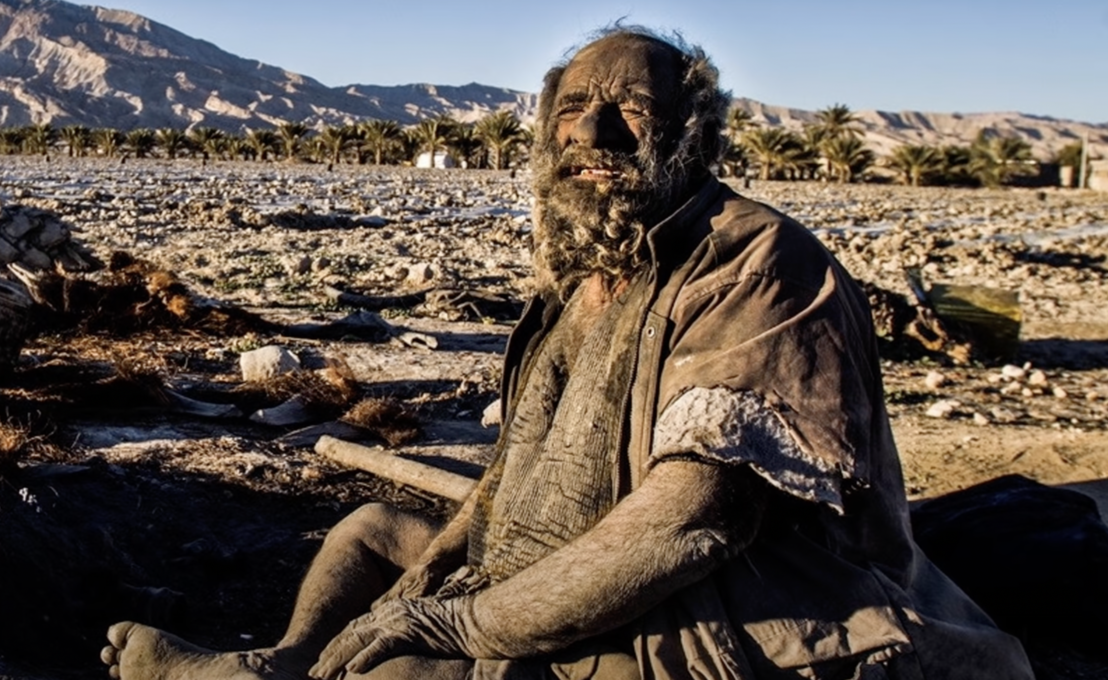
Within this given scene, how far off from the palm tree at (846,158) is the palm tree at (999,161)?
12.4ft

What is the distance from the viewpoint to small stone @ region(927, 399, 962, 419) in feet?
22.7

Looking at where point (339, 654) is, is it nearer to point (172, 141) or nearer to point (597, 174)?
point (597, 174)

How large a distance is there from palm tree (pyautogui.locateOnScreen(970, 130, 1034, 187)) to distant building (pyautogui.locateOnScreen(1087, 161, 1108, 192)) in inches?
97.3

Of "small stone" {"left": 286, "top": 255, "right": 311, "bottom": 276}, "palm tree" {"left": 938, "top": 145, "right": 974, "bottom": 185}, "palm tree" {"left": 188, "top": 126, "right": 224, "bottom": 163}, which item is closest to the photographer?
"small stone" {"left": 286, "top": 255, "right": 311, "bottom": 276}

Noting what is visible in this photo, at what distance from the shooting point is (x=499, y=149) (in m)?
43.4

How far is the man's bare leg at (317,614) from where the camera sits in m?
2.56

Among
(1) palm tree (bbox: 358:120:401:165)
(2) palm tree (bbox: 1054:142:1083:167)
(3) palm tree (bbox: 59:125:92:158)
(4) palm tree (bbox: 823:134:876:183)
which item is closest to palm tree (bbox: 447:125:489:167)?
(1) palm tree (bbox: 358:120:401:165)

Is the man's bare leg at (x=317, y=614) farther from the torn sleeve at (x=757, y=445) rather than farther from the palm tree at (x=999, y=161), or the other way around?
the palm tree at (x=999, y=161)

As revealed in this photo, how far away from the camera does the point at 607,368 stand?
238 centimetres

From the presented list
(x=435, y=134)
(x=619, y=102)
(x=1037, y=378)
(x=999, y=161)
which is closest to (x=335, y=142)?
(x=435, y=134)

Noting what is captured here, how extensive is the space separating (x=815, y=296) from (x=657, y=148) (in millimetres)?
451

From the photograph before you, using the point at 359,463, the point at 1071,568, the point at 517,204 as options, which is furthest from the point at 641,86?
the point at 517,204

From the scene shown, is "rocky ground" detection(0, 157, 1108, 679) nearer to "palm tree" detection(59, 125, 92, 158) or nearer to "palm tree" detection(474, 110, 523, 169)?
"palm tree" detection(474, 110, 523, 169)

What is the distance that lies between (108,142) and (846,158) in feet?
94.2
